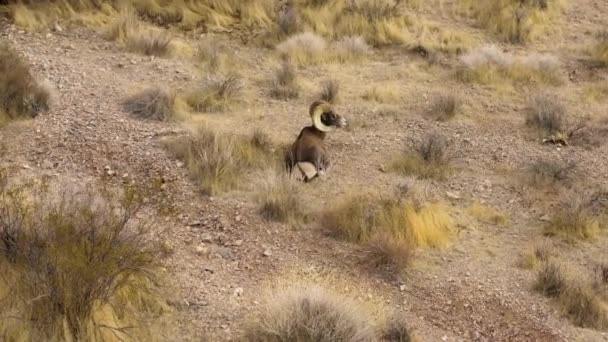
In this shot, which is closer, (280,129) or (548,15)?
(280,129)

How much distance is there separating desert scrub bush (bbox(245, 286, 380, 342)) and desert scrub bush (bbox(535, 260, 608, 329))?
7.29ft

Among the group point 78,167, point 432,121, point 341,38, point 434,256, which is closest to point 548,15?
point 341,38

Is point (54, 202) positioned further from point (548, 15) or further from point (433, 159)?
point (548, 15)

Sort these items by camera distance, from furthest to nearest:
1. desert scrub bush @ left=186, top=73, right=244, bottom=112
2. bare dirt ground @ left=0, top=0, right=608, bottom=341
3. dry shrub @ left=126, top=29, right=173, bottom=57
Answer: dry shrub @ left=126, top=29, right=173, bottom=57, desert scrub bush @ left=186, top=73, right=244, bottom=112, bare dirt ground @ left=0, top=0, right=608, bottom=341

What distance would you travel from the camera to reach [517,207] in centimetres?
847

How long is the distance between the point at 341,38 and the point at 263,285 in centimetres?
968

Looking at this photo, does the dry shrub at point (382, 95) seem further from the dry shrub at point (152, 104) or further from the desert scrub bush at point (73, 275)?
the desert scrub bush at point (73, 275)

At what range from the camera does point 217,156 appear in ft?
27.2

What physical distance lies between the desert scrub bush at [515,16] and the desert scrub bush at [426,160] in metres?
7.04

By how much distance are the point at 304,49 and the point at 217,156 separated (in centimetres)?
600

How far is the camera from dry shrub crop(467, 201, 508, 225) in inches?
317

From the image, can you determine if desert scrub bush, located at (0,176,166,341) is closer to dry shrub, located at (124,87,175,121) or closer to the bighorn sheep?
the bighorn sheep

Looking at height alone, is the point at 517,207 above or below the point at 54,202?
below

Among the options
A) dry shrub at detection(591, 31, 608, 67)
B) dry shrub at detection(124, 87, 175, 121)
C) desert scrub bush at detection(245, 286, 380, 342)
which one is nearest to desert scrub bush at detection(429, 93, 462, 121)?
dry shrub at detection(124, 87, 175, 121)
